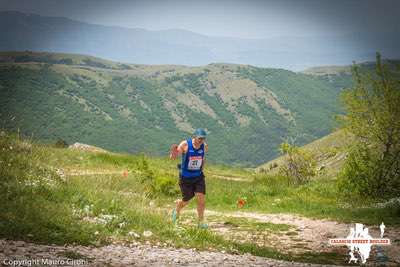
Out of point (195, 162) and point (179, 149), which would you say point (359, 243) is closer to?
point (195, 162)

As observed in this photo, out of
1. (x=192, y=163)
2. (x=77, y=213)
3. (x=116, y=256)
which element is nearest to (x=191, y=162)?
(x=192, y=163)

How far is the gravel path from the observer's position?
784 centimetres

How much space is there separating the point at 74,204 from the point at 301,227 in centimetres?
800

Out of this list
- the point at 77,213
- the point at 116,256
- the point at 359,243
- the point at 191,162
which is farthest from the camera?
the point at 191,162

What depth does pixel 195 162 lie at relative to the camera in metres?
13.3

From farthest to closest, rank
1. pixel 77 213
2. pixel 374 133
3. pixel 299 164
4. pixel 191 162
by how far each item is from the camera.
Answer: pixel 299 164, pixel 374 133, pixel 191 162, pixel 77 213

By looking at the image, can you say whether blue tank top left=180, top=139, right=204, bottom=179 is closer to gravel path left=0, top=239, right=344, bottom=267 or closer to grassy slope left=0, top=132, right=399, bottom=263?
grassy slope left=0, top=132, right=399, bottom=263

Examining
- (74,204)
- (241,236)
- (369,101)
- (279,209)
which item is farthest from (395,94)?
(74,204)

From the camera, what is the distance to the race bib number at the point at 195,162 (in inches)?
523

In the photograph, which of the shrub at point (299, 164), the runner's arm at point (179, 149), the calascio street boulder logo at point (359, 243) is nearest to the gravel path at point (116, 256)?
the calascio street boulder logo at point (359, 243)

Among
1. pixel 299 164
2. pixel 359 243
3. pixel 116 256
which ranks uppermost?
pixel 299 164

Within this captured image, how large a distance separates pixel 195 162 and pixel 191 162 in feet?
0.38

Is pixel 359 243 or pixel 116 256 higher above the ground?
pixel 116 256

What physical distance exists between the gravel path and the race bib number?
11.5 ft
